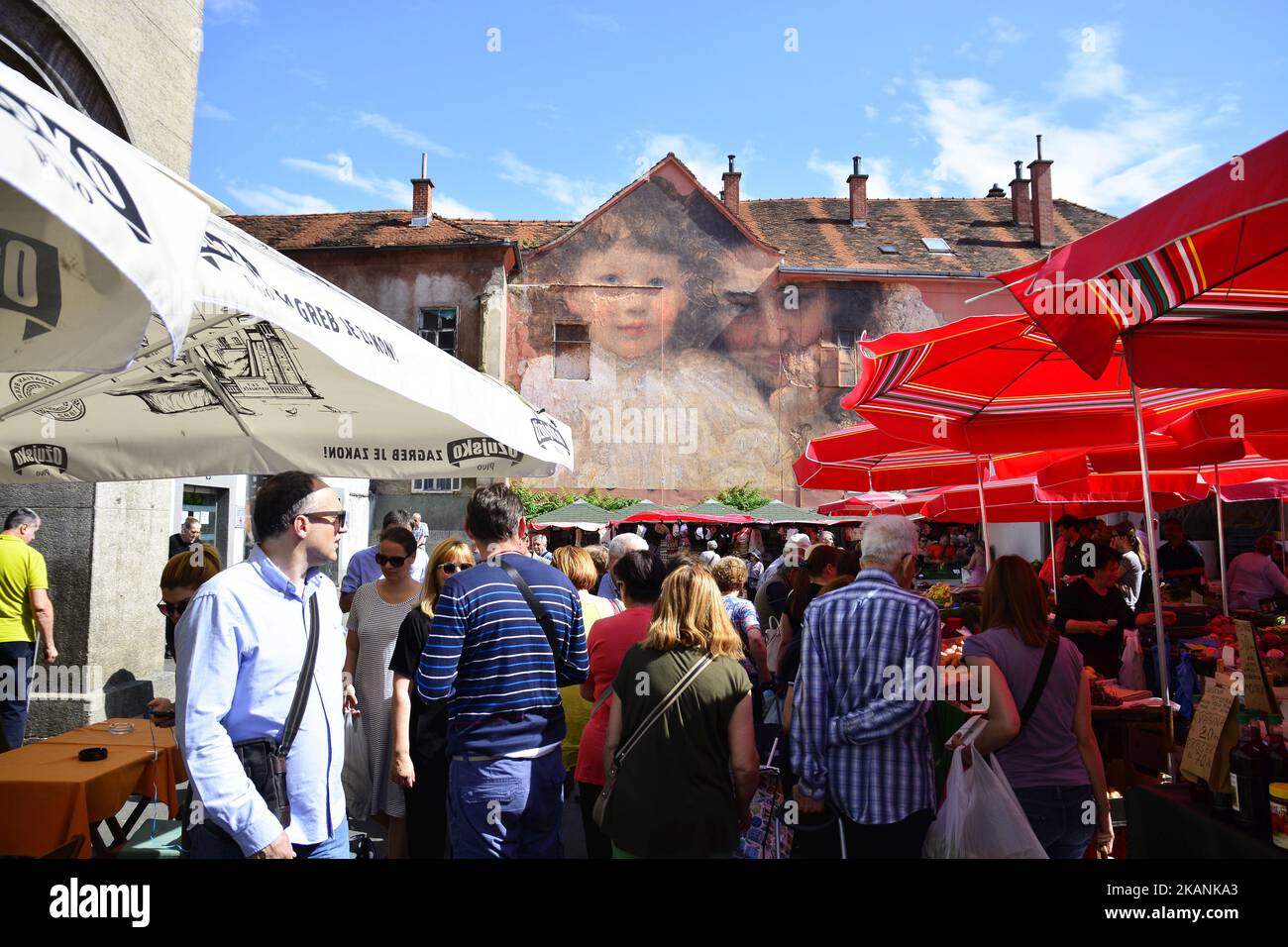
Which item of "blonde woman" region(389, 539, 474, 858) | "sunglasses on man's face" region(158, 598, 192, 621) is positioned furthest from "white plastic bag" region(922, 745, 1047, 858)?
"sunglasses on man's face" region(158, 598, 192, 621)

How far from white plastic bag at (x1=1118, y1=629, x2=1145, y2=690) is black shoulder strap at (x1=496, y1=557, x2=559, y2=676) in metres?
5.05

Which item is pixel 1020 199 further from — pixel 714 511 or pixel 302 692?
pixel 302 692

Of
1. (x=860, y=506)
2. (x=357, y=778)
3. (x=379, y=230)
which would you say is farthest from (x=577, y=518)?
(x=357, y=778)

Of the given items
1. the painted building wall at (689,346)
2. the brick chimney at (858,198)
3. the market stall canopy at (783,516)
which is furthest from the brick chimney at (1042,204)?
the market stall canopy at (783,516)

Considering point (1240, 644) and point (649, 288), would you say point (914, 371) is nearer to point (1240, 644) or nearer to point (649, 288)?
point (1240, 644)

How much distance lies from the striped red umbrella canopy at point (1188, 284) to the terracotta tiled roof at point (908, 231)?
2388cm

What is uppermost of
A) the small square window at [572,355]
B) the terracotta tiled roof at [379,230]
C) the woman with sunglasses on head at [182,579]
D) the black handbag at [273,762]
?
the terracotta tiled roof at [379,230]

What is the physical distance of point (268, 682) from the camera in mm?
2633

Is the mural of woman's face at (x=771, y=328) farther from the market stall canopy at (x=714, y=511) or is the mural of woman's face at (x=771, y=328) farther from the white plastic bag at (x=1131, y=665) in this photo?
the white plastic bag at (x=1131, y=665)

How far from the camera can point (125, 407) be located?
14.8 feet

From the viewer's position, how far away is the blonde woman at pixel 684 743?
3189mm

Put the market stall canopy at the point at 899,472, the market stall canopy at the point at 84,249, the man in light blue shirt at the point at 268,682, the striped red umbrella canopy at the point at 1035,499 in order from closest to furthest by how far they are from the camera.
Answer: the market stall canopy at the point at 84,249 < the man in light blue shirt at the point at 268,682 < the market stall canopy at the point at 899,472 < the striped red umbrella canopy at the point at 1035,499

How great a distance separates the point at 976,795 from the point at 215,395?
391 cm
